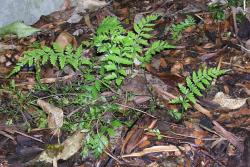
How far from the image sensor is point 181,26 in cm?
375

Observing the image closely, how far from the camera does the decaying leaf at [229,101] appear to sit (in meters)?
3.02

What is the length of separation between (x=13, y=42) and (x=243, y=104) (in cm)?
244

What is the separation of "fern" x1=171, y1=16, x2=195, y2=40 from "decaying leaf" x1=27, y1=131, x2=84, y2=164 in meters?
1.40

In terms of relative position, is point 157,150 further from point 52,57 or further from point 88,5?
point 88,5

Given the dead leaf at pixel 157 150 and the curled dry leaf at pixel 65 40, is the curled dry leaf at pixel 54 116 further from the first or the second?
the curled dry leaf at pixel 65 40

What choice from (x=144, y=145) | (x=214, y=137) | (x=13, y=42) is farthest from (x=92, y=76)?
(x=13, y=42)

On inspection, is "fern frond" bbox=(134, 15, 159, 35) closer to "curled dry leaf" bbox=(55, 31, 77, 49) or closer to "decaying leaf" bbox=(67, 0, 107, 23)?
"curled dry leaf" bbox=(55, 31, 77, 49)

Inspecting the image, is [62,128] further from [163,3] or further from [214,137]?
[163,3]

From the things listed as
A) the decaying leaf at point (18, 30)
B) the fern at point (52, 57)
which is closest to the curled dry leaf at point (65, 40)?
the decaying leaf at point (18, 30)

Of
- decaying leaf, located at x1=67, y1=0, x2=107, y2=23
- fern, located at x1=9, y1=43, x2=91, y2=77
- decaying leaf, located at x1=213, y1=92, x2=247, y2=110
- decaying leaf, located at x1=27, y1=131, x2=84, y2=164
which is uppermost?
fern, located at x1=9, y1=43, x2=91, y2=77

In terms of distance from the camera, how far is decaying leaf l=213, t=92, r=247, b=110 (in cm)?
302

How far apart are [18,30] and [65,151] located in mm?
1808

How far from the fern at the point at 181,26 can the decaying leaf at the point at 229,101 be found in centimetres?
89

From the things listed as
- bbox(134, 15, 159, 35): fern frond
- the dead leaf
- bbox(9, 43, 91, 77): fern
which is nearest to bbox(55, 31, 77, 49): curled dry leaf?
bbox(9, 43, 91, 77): fern
